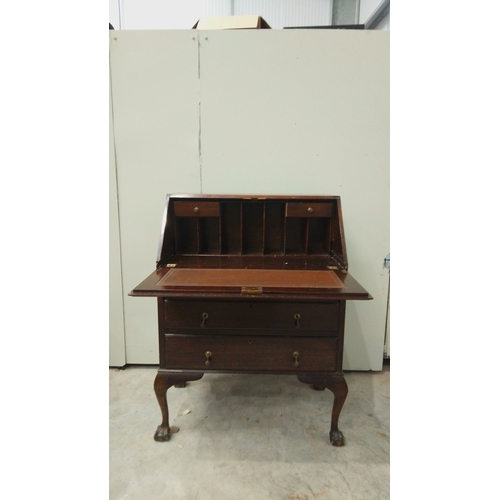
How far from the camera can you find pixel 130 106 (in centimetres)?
180

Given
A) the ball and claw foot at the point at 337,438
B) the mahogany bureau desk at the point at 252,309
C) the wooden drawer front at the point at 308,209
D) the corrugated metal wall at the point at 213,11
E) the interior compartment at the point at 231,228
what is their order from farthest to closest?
the corrugated metal wall at the point at 213,11 → the interior compartment at the point at 231,228 → the wooden drawer front at the point at 308,209 → the ball and claw foot at the point at 337,438 → the mahogany bureau desk at the point at 252,309

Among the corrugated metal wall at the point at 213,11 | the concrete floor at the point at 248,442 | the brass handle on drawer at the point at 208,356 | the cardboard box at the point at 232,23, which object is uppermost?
the corrugated metal wall at the point at 213,11

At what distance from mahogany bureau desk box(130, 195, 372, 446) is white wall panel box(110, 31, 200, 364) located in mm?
351

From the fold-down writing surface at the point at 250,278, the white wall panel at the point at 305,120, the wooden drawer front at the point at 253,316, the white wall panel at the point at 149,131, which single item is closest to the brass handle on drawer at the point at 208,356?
the wooden drawer front at the point at 253,316

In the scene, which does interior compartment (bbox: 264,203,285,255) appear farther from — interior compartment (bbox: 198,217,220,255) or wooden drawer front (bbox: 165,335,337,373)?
wooden drawer front (bbox: 165,335,337,373)

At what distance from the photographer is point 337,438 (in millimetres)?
1425

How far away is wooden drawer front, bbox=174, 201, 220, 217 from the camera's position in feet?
5.27

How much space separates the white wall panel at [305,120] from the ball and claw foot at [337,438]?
3.16 ft

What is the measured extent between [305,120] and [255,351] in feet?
4.42

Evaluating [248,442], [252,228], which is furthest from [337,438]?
[252,228]

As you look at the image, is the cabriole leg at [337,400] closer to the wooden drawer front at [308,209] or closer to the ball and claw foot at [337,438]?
the ball and claw foot at [337,438]

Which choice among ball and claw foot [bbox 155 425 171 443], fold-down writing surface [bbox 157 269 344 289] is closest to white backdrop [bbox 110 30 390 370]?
fold-down writing surface [bbox 157 269 344 289]

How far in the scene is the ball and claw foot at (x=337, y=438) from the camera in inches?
56.1

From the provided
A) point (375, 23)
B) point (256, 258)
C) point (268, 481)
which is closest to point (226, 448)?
point (268, 481)
